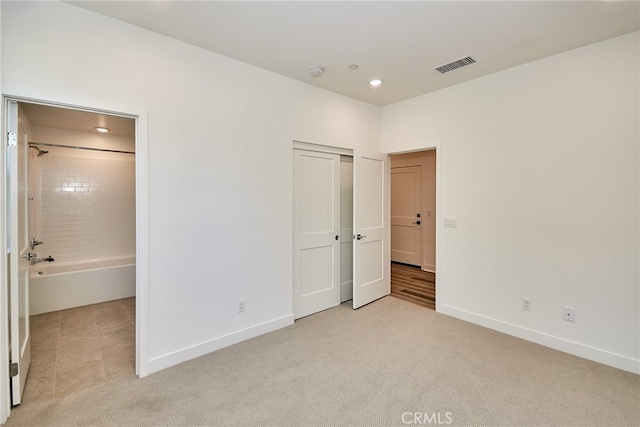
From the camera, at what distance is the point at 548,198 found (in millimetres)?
2812

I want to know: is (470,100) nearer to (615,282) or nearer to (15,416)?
(615,282)

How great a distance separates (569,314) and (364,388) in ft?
6.82

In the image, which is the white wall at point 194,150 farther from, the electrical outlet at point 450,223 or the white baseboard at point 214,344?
the electrical outlet at point 450,223

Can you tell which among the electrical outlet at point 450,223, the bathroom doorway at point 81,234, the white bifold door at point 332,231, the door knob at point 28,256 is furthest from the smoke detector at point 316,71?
the door knob at point 28,256

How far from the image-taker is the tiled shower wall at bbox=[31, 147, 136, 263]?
13.4 feet

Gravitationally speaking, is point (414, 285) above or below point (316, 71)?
below

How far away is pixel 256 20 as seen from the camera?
7.27 ft

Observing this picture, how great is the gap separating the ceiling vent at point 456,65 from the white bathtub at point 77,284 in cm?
474

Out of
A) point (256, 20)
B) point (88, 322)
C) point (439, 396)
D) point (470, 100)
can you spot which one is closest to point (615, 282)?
point (439, 396)

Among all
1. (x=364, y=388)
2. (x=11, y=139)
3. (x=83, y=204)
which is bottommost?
(x=364, y=388)

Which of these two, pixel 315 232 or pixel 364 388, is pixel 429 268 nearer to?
pixel 315 232

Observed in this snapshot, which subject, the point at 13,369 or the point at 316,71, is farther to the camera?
the point at 316,71

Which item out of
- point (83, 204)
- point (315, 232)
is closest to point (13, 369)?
point (315, 232)

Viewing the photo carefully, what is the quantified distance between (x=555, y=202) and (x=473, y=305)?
139cm
